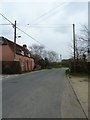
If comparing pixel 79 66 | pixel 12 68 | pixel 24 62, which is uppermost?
pixel 24 62

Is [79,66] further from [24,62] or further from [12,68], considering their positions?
[24,62]

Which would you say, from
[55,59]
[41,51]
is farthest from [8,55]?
[55,59]

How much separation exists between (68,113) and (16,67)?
124 feet

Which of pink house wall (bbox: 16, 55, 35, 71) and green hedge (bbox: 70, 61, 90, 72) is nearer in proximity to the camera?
green hedge (bbox: 70, 61, 90, 72)

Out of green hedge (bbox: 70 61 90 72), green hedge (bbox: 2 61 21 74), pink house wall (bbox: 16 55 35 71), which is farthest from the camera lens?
pink house wall (bbox: 16 55 35 71)

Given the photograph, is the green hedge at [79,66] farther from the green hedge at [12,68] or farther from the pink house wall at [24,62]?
the pink house wall at [24,62]

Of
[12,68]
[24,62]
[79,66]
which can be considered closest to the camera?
[79,66]

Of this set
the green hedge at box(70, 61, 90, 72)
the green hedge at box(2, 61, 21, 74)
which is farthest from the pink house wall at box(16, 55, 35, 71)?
the green hedge at box(70, 61, 90, 72)

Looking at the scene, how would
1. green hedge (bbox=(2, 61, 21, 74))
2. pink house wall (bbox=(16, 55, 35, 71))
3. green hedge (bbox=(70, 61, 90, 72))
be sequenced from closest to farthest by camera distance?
green hedge (bbox=(70, 61, 90, 72)) < green hedge (bbox=(2, 61, 21, 74)) < pink house wall (bbox=(16, 55, 35, 71))

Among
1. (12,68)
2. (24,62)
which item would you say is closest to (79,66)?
(12,68)

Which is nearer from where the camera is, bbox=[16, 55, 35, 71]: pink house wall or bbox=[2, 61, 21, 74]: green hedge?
bbox=[2, 61, 21, 74]: green hedge

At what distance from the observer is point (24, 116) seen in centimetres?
809

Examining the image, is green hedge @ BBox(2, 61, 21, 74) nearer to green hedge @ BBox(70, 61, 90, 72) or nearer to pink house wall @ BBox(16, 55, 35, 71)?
green hedge @ BBox(70, 61, 90, 72)

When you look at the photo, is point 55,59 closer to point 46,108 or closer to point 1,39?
point 1,39
